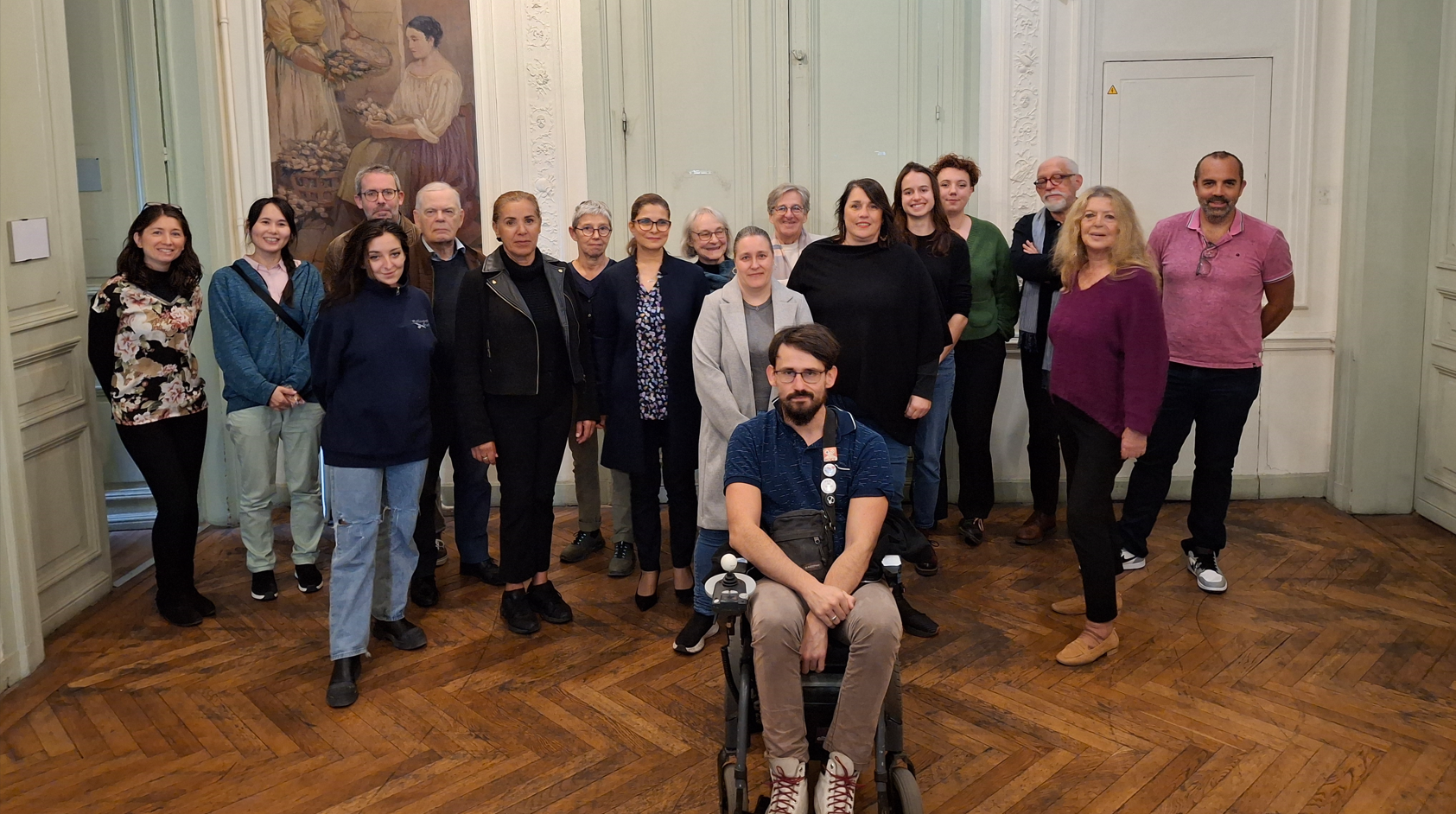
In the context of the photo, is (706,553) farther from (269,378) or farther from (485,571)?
(269,378)

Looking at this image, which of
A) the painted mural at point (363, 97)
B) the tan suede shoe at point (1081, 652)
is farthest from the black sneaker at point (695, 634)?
the painted mural at point (363, 97)

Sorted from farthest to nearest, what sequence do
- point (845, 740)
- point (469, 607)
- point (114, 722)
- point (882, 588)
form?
point (469, 607), point (114, 722), point (882, 588), point (845, 740)

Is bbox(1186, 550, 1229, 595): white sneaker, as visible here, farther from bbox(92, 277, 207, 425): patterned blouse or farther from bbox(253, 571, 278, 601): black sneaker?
bbox(92, 277, 207, 425): patterned blouse

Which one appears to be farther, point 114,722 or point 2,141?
point 2,141

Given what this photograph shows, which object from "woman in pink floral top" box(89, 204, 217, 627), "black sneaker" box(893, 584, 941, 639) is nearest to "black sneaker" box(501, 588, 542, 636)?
"woman in pink floral top" box(89, 204, 217, 627)

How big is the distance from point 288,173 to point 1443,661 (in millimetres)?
5387

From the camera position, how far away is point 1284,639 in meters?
4.38

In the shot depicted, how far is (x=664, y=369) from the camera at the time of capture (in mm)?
4562

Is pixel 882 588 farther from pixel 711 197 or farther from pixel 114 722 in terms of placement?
pixel 711 197

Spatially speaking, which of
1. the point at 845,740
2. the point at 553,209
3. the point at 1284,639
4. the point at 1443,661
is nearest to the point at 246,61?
the point at 553,209

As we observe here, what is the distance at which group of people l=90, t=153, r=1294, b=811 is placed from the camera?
4012 millimetres

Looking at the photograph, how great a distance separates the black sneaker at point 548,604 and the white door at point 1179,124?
3372 millimetres

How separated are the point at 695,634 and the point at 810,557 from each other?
1.16 metres

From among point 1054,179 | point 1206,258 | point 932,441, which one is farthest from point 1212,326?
point 932,441
